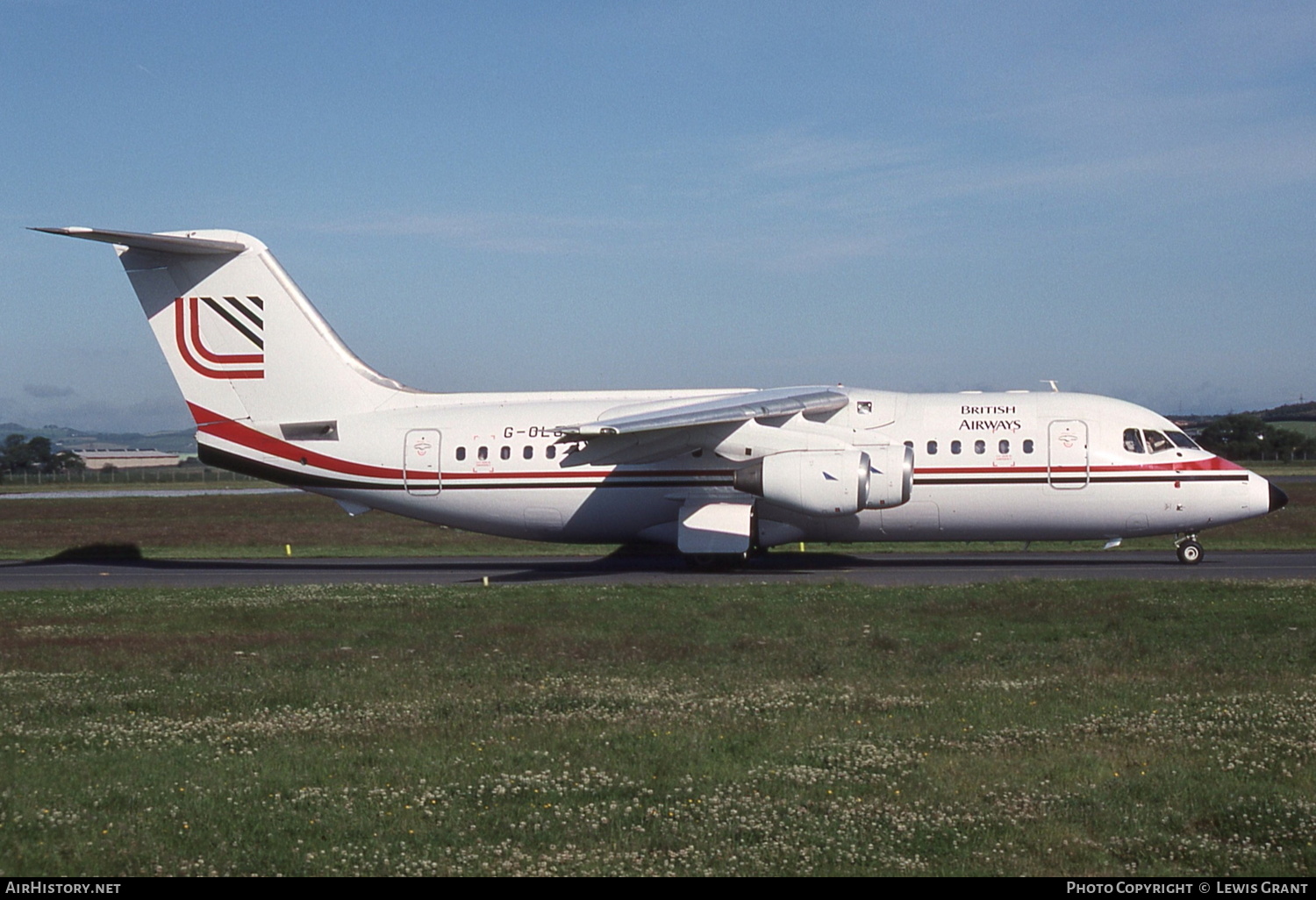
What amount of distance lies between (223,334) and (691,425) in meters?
11.0

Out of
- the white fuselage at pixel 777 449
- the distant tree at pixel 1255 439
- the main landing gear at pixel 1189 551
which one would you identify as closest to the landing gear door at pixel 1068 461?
the white fuselage at pixel 777 449

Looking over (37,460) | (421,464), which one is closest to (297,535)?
(421,464)

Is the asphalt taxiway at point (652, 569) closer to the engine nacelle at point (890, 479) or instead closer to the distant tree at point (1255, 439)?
the engine nacelle at point (890, 479)

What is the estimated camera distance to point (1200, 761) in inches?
355

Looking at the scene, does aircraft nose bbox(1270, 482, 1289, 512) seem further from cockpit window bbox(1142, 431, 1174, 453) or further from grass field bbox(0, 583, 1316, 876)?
grass field bbox(0, 583, 1316, 876)

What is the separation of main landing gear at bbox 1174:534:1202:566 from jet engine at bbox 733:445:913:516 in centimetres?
621

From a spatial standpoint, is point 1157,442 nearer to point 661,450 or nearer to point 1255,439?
point 661,450

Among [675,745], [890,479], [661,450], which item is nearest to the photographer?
[675,745]

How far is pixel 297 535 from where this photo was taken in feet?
130

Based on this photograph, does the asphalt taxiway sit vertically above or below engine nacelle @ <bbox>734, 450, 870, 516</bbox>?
below

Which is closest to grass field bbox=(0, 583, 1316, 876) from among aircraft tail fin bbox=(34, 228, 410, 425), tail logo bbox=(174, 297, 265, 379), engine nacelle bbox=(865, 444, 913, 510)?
engine nacelle bbox=(865, 444, 913, 510)

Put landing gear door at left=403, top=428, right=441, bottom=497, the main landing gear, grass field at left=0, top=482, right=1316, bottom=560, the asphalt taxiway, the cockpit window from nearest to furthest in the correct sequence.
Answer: the asphalt taxiway → the cockpit window → the main landing gear → landing gear door at left=403, top=428, right=441, bottom=497 → grass field at left=0, top=482, right=1316, bottom=560

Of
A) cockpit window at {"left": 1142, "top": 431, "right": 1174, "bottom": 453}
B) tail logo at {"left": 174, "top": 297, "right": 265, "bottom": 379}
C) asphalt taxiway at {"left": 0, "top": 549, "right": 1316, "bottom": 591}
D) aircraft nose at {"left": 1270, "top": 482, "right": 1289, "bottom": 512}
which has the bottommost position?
asphalt taxiway at {"left": 0, "top": 549, "right": 1316, "bottom": 591}

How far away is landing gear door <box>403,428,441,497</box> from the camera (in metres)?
26.7
